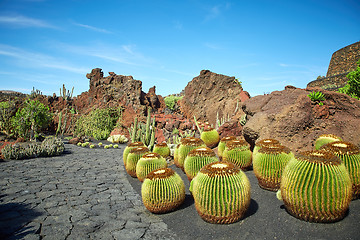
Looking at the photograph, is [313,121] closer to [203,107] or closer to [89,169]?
[89,169]

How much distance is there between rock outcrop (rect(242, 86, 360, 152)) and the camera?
18.6 ft

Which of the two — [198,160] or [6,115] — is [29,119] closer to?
[6,115]

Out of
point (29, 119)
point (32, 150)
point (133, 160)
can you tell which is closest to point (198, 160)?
point (133, 160)

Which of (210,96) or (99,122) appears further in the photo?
(99,122)

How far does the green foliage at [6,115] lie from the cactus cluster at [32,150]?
234 inches

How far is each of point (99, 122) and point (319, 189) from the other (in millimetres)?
16577

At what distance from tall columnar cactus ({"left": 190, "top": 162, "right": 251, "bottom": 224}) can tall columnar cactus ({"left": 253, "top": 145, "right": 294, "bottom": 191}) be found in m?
0.90

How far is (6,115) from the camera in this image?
15125 mm

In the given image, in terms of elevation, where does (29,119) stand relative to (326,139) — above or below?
above

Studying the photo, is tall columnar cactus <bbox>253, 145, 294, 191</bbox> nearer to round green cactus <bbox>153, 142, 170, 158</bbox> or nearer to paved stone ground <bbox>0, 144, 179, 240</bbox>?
paved stone ground <bbox>0, 144, 179, 240</bbox>

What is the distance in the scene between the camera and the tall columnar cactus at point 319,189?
9.73 feet

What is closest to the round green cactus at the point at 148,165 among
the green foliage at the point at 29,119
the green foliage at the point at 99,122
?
the green foliage at the point at 29,119

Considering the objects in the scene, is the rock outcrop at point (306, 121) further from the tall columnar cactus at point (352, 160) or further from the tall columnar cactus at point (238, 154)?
the tall columnar cactus at point (352, 160)

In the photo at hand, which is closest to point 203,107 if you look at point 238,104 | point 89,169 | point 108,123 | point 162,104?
point 238,104
